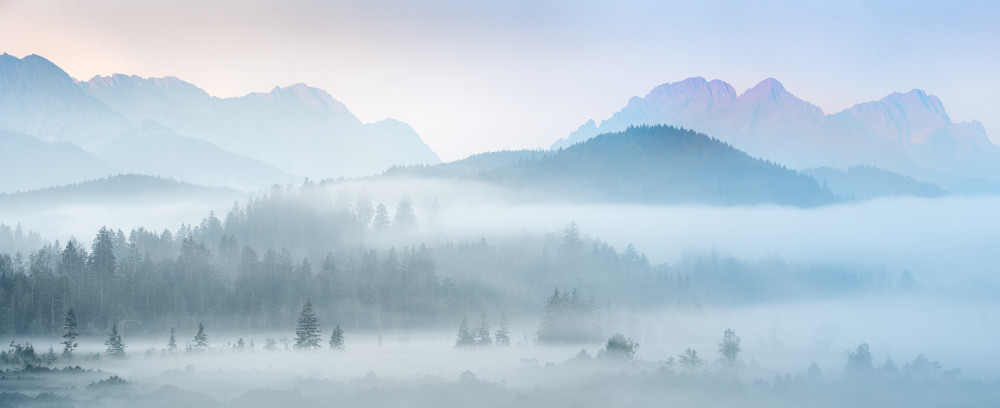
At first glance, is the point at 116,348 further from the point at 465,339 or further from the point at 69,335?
the point at 465,339

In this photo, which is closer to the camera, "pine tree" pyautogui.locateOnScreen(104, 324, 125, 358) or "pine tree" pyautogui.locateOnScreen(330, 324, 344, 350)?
"pine tree" pyautogui.locateOnScreen(104, 324, 125, 358)

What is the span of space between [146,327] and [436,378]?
73.2 metres

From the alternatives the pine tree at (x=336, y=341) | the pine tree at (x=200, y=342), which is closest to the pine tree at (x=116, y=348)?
the pine tree at (x=200, y=342)

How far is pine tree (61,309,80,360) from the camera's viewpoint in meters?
164

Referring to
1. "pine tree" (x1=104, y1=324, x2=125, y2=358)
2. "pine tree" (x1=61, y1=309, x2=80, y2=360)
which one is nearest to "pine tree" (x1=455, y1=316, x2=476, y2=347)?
"pine tree" (x1=104, y1=324, x2=125, y2=358)

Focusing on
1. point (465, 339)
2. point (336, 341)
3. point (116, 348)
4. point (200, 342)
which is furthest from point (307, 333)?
point (116, 348)

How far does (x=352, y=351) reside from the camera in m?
185

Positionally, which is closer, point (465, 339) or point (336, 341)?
point (336, 341)

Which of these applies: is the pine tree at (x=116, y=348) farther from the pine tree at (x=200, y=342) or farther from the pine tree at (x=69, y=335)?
the pine tree at (x=200, y=342)

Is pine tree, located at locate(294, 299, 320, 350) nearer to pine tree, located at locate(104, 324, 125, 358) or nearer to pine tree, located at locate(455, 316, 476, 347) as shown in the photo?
pine tree, located at locate(455, 316, 476, 347)

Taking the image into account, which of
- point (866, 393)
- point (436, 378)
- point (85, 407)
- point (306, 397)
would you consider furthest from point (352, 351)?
point (866, 393)

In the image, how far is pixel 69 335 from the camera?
17575 centimetres

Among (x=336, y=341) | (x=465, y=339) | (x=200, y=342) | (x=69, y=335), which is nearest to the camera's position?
(x=69, y=335)

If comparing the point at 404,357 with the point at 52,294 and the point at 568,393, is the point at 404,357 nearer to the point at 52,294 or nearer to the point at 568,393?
the point at 568,393
